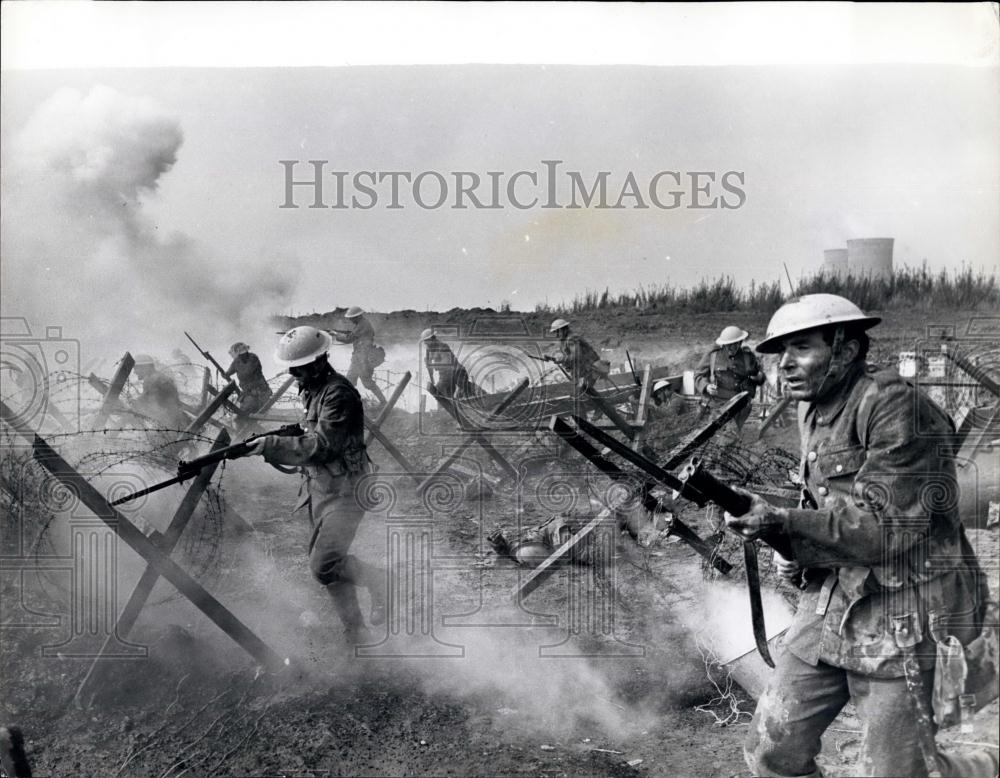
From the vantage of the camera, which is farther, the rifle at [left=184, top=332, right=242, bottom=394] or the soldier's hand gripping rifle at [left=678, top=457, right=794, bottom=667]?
the rifle at [left=184, top=332, right=242, bottom=394]

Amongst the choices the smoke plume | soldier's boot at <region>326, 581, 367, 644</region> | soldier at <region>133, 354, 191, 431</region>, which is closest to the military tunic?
soldier's boot at <region>326, 581, 367, 644</region>

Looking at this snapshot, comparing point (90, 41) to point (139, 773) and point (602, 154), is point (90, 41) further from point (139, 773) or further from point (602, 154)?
point (139, 773)

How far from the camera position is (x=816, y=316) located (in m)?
3.58

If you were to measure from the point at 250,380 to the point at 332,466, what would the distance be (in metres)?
2.00

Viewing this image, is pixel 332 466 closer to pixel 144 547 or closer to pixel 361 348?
pixel 144 547

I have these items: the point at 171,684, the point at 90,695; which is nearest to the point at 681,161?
the point at 171,684

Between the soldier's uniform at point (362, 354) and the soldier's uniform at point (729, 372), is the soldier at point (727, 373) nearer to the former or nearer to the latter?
the soldier's uniform at point (729, 372)

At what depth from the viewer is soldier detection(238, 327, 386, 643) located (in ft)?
18.0

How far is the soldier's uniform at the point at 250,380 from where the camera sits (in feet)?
23.1

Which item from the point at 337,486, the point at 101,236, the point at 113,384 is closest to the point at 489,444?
the point at 337,486

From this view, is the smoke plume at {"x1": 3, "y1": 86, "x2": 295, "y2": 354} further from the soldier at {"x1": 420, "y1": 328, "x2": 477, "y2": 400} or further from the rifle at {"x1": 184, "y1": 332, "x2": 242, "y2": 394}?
the soldier at {"x1": 420, "y1": 328, "x2": 477, "y2": 400}

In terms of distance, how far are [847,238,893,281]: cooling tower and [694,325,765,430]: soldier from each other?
4.88ft

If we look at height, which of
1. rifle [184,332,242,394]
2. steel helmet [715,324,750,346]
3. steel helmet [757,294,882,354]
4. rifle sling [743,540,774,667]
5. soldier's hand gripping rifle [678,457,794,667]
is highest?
steel helmet [715,324,750,346]

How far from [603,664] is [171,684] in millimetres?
2947
